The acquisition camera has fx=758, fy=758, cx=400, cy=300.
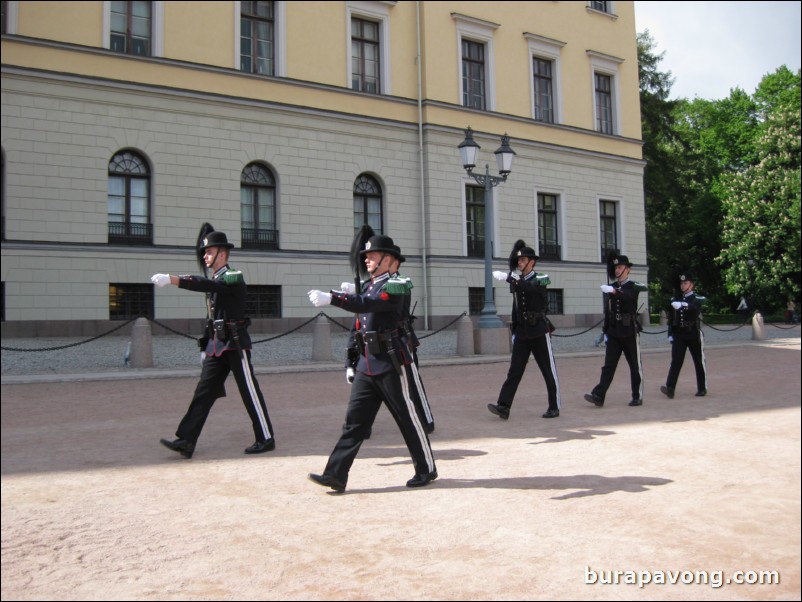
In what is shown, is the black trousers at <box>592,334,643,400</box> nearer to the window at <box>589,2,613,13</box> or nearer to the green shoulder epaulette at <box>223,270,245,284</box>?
the green shoulder epaulette at <box>223,270,245,284</box>

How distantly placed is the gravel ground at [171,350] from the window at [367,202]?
4.18 metres

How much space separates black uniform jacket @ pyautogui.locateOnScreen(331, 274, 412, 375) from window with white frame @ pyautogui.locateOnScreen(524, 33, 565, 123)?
24325 mm

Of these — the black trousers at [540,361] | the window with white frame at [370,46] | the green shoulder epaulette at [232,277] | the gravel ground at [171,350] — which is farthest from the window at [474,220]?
the green shoulder epaulette at [232,277]

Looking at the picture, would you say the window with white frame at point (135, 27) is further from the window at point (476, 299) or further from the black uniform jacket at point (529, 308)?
the black uniform jacket at point (529, 308)

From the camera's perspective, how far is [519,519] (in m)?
4.52

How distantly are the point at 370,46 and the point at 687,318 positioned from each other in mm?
17794

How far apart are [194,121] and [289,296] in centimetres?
576

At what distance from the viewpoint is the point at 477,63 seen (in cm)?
2744

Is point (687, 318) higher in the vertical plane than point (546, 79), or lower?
lower

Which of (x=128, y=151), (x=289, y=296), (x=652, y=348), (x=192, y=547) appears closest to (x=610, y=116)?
(x=652, y=348)

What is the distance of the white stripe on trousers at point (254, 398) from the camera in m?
6.94

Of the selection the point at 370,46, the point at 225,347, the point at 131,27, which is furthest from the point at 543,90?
the point at 225,347

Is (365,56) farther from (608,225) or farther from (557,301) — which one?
(608,225)

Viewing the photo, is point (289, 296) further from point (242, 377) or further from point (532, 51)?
point (242, 377)
